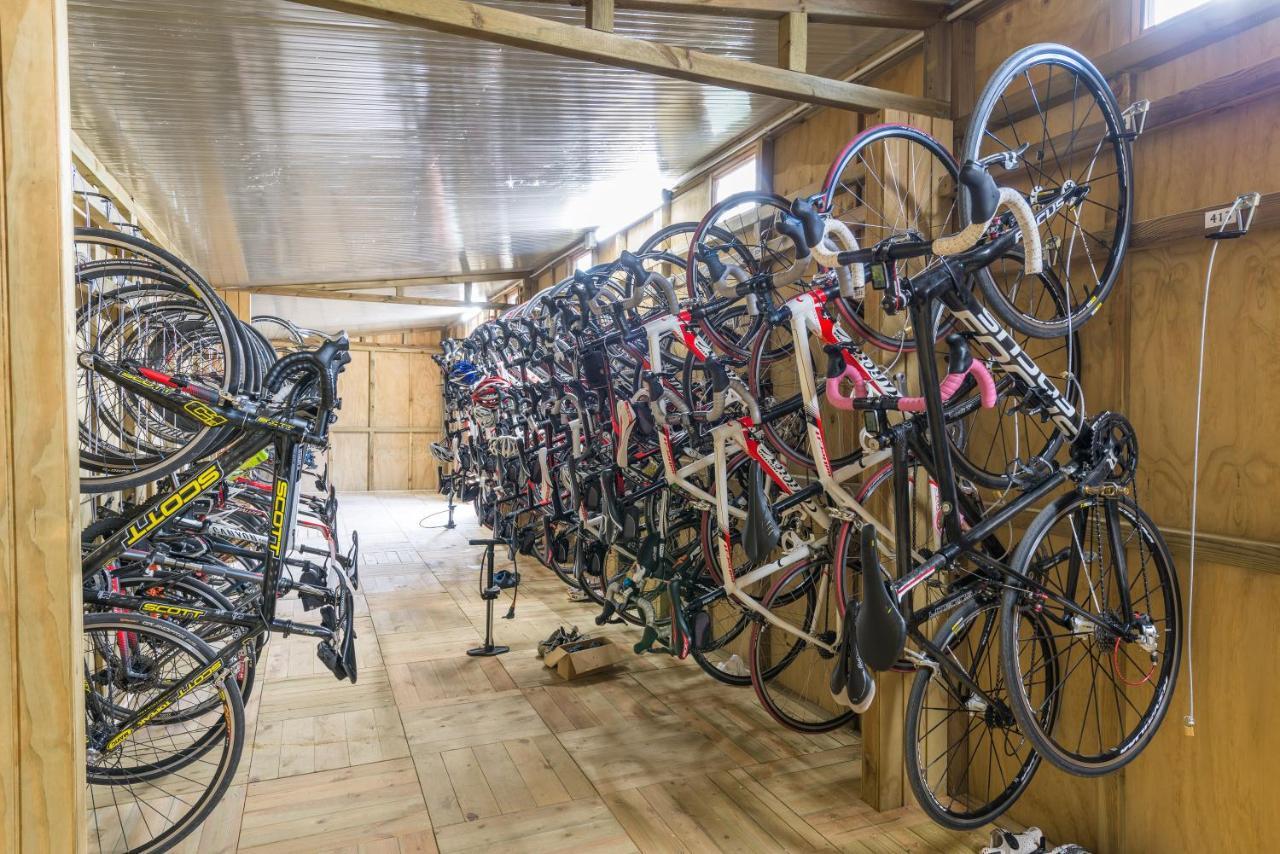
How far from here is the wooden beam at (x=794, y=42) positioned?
2.46 m

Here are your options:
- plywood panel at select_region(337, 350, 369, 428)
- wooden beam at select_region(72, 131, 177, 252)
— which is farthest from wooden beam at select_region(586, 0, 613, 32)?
plywood panel at select_region(337, 350, 369, 428)

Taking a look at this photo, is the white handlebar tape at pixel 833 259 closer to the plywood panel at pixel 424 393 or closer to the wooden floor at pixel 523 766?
the wooden floor at pixel 523 766

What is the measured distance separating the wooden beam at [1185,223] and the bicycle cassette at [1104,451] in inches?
19.9

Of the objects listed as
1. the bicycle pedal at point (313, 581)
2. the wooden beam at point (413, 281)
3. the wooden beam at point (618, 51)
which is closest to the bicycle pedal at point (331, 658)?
the bicycle pedal at point (313, 581)

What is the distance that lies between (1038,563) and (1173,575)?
353mm

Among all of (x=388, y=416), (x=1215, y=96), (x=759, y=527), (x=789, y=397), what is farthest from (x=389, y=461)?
(x=1215, y=96)

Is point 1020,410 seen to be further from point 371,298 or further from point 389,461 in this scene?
point 389,461

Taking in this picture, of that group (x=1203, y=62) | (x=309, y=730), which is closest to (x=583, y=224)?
(x=309, y=730)

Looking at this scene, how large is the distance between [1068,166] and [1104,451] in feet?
3.01

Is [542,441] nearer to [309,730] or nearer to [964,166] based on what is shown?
[309,730]

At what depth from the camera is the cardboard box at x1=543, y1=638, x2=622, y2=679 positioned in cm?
359

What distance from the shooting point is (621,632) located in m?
4.43

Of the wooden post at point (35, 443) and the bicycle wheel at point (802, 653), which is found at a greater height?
the wooden post at point (35, 443)

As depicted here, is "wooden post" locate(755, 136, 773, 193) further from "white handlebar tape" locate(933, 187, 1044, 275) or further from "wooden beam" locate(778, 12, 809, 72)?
"white handlebar tape" locate(933, 187, 1044, 275)
